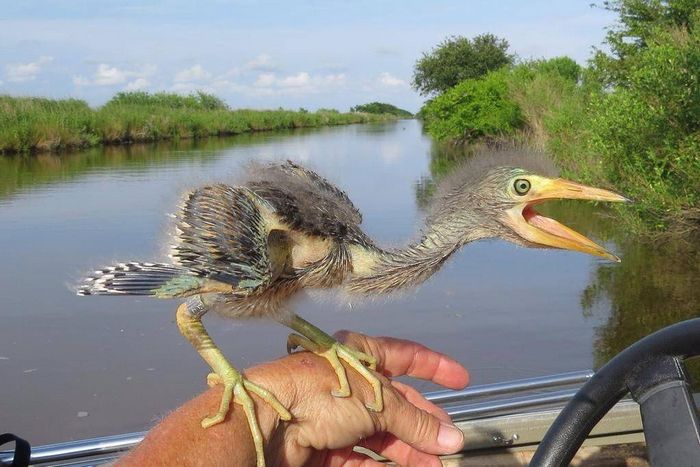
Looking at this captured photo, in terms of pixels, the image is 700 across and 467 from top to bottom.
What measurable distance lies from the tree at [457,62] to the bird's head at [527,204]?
58694mm

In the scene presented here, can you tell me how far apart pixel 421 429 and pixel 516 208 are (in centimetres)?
91

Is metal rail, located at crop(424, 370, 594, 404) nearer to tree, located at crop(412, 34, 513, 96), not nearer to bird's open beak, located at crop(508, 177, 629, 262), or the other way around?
bird's open beak, located at crop(508, 177, 629, 262)

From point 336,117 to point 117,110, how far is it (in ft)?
159

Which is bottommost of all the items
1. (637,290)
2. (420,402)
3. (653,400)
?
(637,290)

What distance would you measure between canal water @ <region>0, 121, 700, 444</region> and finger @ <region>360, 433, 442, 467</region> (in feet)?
1.64

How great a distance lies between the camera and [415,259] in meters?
2.62

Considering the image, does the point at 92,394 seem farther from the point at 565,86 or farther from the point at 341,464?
the point at 565,86

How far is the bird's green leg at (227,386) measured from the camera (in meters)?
1.95

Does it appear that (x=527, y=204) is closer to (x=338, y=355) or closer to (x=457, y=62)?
(x=338, y=355)

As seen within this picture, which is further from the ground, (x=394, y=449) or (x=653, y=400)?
(x=653, y=400)

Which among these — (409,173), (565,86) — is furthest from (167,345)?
(565,86)

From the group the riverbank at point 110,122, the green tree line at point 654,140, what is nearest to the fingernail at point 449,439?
the green tree line at point 654,140

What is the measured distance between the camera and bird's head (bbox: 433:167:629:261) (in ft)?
7.95

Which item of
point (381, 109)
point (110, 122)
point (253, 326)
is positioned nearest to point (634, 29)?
point (253, 326)
